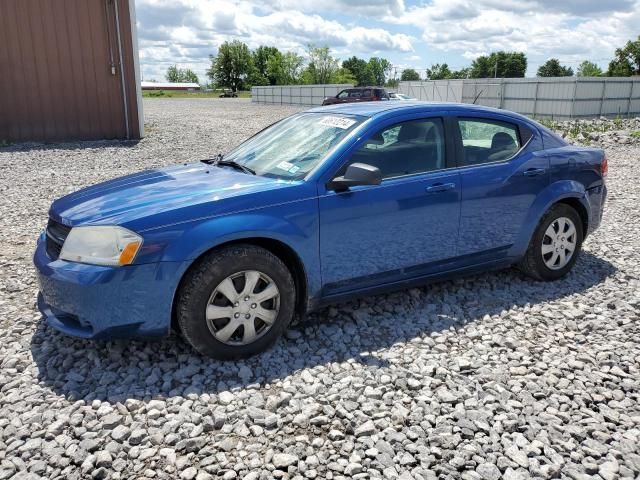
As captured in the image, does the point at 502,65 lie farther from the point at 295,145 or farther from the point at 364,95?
the point at 295,145

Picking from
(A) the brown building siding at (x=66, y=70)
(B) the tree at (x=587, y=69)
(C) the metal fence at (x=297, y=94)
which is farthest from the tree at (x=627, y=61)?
(A) the brown building siding at (x=66, y=70)

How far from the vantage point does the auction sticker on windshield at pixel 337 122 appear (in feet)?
13.1

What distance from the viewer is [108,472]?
2518mm

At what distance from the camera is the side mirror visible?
348 cm

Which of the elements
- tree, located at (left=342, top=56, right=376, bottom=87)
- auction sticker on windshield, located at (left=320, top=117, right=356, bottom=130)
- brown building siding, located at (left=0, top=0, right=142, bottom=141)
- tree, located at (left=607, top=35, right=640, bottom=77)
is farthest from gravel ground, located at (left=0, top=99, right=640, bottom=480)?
tree, located at (left=342, top=56, right=376, bottom=87)

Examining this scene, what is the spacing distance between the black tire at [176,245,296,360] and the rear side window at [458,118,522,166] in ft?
5.89

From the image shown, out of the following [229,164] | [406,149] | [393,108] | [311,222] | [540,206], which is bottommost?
[540,206]

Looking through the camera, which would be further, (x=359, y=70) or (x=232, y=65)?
(x=359, y=70)

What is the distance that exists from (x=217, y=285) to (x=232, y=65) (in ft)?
353

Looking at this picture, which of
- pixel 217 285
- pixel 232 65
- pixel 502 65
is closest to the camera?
pixel 217 285

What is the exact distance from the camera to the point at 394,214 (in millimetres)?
3824

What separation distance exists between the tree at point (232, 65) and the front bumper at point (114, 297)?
105790mm

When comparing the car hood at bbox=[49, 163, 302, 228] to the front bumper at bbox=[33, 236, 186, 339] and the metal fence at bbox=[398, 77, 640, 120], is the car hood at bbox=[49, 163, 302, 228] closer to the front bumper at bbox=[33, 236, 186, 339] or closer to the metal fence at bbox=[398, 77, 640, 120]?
the front bumper at bbox=[33, 236, 186, 339]

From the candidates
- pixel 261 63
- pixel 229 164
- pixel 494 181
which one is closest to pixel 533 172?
pixel 494 181
